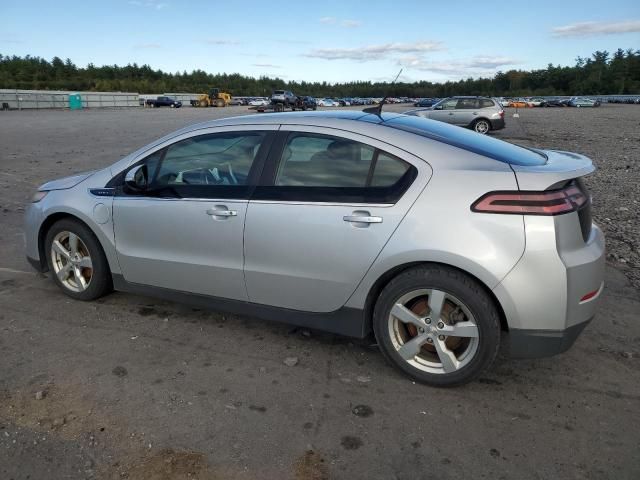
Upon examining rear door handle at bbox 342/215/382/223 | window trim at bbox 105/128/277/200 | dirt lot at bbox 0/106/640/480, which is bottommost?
dirt lot at bbox 0/106/640/480

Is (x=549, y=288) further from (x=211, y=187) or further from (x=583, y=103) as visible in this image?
(x=583, y=103)

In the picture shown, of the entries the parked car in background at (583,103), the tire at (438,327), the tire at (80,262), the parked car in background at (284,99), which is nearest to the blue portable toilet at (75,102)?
the parked car in background at (284,99)

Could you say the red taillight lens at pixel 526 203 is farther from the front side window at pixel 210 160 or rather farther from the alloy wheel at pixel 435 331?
the front side window at pixel 210 160

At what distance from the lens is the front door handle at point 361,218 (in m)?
3.12

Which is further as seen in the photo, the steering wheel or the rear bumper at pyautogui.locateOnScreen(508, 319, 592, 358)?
the steering wheel

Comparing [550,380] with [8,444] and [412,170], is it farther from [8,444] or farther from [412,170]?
[8,444]

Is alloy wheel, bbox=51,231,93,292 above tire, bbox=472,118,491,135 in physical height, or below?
below

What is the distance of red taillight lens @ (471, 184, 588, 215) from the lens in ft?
9.25

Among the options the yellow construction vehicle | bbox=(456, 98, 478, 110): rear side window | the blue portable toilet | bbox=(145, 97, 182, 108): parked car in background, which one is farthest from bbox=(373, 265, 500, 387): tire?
the yellow construction vehicle

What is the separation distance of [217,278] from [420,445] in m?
1.81

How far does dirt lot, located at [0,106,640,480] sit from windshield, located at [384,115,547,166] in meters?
1.38

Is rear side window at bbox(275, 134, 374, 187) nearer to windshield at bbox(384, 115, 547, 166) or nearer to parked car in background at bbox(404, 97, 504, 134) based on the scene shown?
windshield at bbox(384, 115, 547, 166)

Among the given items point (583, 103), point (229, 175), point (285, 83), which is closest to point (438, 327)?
point (229, 175)

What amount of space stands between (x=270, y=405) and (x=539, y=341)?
1.59 m
